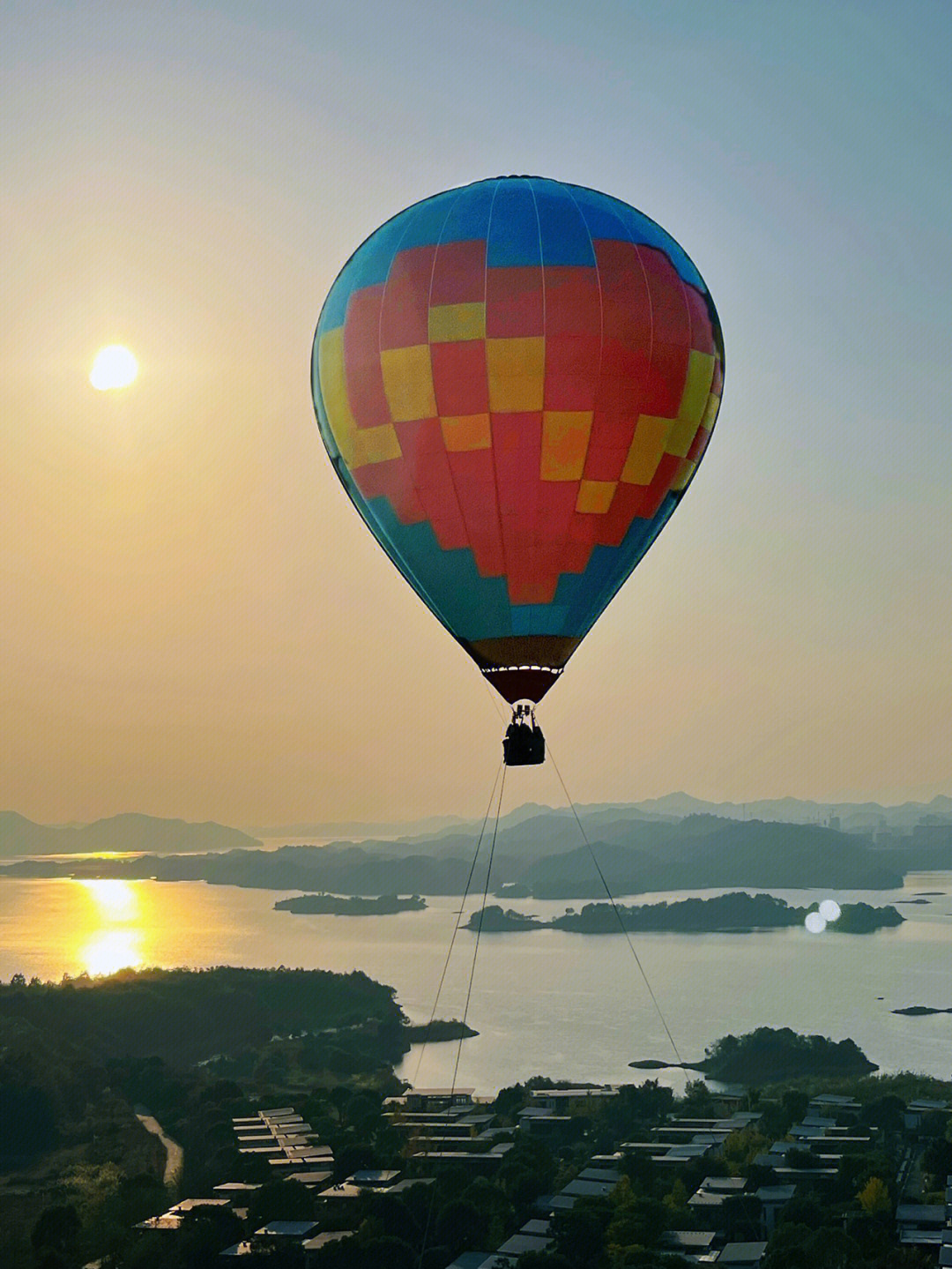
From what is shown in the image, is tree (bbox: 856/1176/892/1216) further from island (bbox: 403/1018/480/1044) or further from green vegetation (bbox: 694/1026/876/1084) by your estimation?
island (bbox: 403/1018/480/1044)

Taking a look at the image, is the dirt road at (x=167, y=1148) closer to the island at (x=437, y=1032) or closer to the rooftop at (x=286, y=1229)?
the rooftop at (x=286, y=1229)

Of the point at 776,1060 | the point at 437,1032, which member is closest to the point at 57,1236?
the point at 776,1060

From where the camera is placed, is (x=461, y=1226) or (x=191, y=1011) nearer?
(x=461, y=1226)

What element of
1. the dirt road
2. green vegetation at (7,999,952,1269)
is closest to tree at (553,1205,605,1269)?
green vegetation at (7,999,952,1269)

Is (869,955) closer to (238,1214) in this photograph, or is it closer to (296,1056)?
(296,1056)

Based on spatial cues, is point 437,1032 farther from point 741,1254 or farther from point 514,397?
point 514,397

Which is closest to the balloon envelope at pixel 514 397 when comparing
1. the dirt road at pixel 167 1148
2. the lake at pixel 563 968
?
the dirt road at pixel 167 1148
